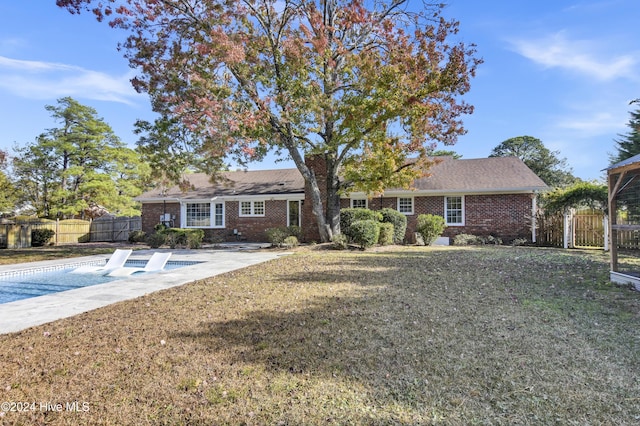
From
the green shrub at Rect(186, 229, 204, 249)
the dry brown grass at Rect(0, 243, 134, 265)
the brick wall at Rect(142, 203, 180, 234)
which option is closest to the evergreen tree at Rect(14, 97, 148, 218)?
the brick wall at Rect(142, 203, 180, 234)

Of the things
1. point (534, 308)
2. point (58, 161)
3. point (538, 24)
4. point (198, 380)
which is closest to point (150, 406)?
point (198, 380)

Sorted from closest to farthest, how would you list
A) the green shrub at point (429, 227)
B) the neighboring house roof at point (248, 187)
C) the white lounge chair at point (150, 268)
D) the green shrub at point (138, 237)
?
1. the white lounge chair at point (150, 268)
2. the green shrub at point (429, 227)
3. the neighboring house roof at point (248, 187)
4. the green shrub at point (138, 237)

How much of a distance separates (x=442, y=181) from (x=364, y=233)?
7.38 metres

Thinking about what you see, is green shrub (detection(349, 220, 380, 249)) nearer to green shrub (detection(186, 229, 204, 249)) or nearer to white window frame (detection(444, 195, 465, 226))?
white window frame (detection(444, 195, 465, 226))

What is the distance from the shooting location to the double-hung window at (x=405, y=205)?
1912cm

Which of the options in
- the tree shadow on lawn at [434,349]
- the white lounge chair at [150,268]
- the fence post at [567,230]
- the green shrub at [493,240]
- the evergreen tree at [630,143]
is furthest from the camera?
the evergreen tree at [630,143]

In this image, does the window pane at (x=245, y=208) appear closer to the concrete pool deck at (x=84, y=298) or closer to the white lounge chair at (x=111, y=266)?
the white lounge chair at (x=111, y=266)

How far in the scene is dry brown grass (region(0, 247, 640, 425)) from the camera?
8.73 feet

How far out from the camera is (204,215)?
22109mm

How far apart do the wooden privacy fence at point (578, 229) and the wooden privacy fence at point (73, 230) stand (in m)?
26.1

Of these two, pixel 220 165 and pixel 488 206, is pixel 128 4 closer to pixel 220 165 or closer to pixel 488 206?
pixel 220 165

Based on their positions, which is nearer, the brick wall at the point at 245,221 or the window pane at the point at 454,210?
the window pane at the point at 454,210

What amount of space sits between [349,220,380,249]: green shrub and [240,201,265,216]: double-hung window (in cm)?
829

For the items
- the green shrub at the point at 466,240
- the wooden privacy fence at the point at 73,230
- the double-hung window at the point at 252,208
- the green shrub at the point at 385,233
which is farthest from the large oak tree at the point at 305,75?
the wooden privacy fence at the point at 73,230
